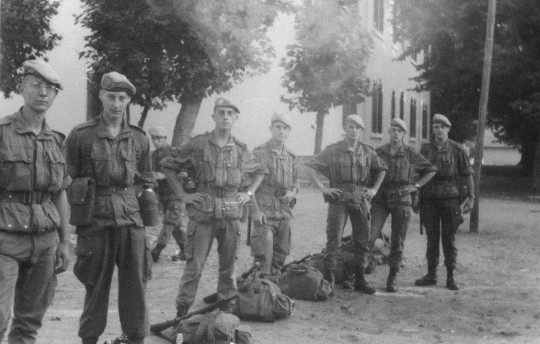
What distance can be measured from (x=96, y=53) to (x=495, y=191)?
53.3ft

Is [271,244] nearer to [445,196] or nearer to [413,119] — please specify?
[445,196]

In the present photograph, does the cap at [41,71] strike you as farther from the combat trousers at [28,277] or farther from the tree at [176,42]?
the tree at [176,42]

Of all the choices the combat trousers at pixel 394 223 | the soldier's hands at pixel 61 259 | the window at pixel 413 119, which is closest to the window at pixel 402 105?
the window at pixel 413 119

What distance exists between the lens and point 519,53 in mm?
22453

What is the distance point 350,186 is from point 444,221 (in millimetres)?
1312

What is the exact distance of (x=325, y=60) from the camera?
2052 centimetres

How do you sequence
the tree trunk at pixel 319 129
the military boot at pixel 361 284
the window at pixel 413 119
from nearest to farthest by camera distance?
the military boot at pixel 361 284 < the tree trunk at pixel 319 129 < the window at pixel 413 119

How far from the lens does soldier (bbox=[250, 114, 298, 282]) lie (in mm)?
7621

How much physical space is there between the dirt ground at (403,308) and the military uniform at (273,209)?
0.54 m

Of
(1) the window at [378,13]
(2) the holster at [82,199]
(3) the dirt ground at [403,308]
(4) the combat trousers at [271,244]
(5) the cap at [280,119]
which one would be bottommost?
(3) the dirt ground at [403,308]

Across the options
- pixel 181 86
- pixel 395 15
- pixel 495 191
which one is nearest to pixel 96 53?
pixel 181 86

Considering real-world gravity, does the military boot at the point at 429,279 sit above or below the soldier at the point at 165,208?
below

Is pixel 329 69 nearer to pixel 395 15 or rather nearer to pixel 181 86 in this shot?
pixel 395 15

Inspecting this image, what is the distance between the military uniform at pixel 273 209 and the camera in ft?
25.0
